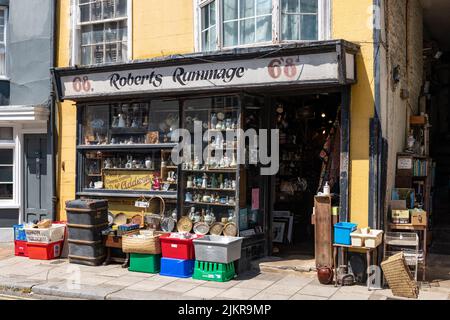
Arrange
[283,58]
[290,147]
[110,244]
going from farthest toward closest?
[290,147]
[110,244]
[283,58]

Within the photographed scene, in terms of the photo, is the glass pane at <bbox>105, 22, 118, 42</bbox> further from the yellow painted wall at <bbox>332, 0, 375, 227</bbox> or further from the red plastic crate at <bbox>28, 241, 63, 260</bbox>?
the yellow painted wall at <bbox>332, 0, 375, 227</bbox>

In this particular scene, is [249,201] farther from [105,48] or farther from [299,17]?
[105,48]

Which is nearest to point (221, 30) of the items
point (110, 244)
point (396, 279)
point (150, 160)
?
point (150, 160)

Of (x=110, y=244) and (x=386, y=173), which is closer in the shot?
(x=386, y=173)

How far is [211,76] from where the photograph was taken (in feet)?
32.5

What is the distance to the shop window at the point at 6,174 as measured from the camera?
13219mm

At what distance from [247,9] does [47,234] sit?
242 inches

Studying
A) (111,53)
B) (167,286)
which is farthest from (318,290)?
(111,53)

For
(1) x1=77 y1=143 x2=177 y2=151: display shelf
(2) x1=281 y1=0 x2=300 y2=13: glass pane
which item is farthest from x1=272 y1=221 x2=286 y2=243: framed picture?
(2) x1=281 y1=0 x2=300 y2=13: glass pane

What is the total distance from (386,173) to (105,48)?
6822 mm

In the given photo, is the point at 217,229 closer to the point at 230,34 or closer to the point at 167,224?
the point at 167,224

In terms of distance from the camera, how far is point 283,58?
30.1 feet

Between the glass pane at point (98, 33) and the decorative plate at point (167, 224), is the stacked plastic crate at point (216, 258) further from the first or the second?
the glass pane at point (98, 33)

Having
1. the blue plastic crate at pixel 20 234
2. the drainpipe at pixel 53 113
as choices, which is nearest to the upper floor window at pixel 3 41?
the drainpipe at pixel 53 113
